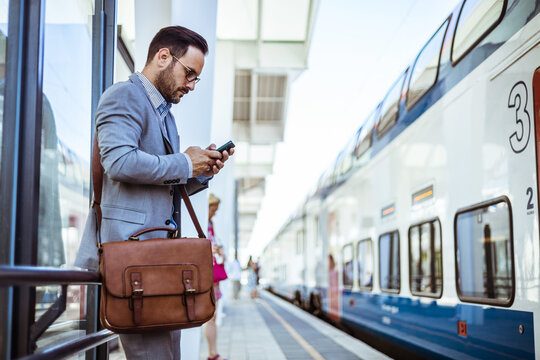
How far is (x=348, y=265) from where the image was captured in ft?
32.0

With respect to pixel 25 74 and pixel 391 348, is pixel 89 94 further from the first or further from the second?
pixel 391 348

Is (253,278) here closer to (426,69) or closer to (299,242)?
(299,242)

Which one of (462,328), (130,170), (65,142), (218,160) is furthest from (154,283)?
(462,328)

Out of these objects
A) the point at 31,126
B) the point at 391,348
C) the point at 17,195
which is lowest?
the point at 391,348

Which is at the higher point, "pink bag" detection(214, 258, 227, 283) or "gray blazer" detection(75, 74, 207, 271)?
"gray blazer" detection(75, 74, 207, 271)

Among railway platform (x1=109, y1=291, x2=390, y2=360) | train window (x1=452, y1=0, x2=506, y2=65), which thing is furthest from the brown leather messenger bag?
railway platform (x1=109, y1=291, x2=390, y2=360)

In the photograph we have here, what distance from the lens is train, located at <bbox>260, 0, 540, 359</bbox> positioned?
12.7 ft

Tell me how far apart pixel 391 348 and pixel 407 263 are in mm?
1634

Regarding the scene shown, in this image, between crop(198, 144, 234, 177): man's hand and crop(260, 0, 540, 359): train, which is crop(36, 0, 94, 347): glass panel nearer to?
crop(198, 144, 234, 177): man's hand

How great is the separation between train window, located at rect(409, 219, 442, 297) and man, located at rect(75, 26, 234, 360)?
3633 millimetres

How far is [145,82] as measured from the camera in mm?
2270

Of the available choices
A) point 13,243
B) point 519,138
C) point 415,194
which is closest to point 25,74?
point 13,243

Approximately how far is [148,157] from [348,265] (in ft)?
26.1

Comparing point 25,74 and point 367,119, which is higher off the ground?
point 367,119
